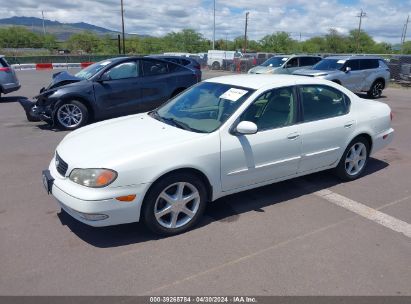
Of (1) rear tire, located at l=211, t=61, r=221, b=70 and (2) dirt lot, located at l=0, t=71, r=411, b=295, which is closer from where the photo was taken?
(2) dirt lot, located at l=0, t=71, r=411, b=295

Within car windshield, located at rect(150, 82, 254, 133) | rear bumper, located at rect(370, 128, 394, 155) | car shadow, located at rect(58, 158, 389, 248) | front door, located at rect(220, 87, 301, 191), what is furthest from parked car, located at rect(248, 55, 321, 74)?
front door, located at rect(220, 87, 301, 191)

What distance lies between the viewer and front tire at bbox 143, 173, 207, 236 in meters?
3.52

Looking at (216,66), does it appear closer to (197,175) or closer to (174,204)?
(197,175)

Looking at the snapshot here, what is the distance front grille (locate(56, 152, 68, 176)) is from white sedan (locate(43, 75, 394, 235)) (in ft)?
0.04

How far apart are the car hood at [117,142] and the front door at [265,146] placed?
433 millimetres

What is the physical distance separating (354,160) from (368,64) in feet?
36.0

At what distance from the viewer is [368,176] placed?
5488mm

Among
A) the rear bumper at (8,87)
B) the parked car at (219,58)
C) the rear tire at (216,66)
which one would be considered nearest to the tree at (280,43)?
the parked car at (219,58)

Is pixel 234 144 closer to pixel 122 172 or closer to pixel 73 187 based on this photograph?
pixel 122 172

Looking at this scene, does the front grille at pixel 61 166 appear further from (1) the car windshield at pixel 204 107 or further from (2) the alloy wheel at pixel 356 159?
(2) the alloy wheel at pixel 356 159

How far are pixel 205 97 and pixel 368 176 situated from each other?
276 centimetres

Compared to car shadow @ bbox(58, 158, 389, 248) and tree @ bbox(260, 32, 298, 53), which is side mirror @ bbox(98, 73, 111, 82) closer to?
car shadow @ bbox(58, 158, 389, 248)

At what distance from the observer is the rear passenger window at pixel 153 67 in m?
9.19

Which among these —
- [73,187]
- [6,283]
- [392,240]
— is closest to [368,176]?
[392,240]
